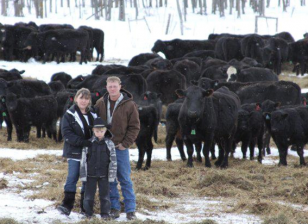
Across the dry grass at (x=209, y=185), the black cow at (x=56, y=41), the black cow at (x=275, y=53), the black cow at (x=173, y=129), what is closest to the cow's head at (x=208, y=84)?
the black cow at (x=173, y=129)

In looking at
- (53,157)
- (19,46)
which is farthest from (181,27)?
(53,157)

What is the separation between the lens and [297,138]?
41.5 feet

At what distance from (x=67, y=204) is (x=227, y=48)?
26333mm

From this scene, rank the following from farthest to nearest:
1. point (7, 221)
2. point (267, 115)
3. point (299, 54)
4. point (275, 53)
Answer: point (299, 54), point (275, 53), point (267, 115), point (7, 221)

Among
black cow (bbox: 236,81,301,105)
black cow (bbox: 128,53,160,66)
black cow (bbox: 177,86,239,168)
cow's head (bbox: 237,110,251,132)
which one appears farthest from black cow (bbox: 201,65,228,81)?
black cow (bbox: 177,86,239,168)

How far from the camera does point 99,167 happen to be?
714 cm

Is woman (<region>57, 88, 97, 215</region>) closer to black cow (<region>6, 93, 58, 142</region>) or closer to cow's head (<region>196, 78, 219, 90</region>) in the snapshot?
black cow (<region>6, 93, 58, 142</region>)

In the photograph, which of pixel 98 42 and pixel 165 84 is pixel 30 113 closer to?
pixel 165 84

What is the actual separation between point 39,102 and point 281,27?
125 ft

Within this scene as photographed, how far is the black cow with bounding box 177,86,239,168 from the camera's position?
11820 mm

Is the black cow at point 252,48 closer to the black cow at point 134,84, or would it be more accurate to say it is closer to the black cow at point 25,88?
the black cow at point 134,84

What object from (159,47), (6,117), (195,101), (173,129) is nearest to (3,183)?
A: (195,101)

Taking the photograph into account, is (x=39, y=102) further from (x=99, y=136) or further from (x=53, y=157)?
(x=99, y=136)

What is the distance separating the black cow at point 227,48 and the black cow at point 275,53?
6.58 ft
